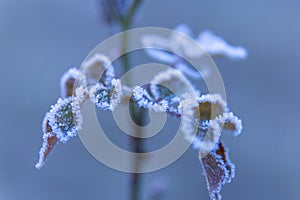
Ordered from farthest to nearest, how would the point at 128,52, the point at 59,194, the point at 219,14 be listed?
the point at 219,14
the point at 59,194
the point at 128,52

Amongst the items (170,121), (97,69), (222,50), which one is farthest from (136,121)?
(170,121)

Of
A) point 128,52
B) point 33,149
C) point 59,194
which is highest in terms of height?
point 33,149

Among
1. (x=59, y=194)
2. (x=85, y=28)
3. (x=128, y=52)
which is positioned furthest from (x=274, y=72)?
(x=128, y=52)

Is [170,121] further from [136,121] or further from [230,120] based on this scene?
[230,120]

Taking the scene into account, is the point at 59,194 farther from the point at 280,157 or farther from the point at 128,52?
the point at 128,52

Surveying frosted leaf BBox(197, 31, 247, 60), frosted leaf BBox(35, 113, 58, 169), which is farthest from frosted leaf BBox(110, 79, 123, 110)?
frosted leaf BBox(197, 31, 247, 60)

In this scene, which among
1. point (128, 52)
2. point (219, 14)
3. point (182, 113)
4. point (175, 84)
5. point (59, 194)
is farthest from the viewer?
point (219, 14)

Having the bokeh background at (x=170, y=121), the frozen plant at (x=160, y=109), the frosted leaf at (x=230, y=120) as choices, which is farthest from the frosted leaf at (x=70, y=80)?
the bokeh background at (x=170, y=121)
